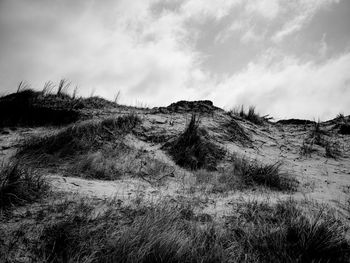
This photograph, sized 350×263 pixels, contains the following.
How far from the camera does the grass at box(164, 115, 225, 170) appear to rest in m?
4.91

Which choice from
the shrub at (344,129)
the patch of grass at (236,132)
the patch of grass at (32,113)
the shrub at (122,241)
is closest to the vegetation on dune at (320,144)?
the shrub at (344,129)

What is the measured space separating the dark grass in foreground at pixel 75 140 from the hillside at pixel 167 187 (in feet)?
0.08

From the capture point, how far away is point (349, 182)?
4438 mm

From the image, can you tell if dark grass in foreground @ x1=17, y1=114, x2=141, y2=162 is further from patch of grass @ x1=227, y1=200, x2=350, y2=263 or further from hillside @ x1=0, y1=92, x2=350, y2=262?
patch of grass @ x1=227, y1=200, x2=350, y2=263

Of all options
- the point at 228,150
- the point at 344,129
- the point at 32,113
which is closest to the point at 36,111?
the point at 32,113

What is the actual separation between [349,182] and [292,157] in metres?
1.71

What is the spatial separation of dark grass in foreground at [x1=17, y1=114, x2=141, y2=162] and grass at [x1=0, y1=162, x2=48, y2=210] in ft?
5.72

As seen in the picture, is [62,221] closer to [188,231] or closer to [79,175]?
[188,231]

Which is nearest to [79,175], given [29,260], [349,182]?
[29,260]

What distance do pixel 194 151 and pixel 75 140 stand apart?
2.67 meters

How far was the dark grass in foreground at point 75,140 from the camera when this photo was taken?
174 inches

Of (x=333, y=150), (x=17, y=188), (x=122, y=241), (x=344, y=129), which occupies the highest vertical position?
(x=344, y=129)

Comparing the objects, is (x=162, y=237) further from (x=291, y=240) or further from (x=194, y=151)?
(x=194, y=151)

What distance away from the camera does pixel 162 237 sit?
1.76 meters
